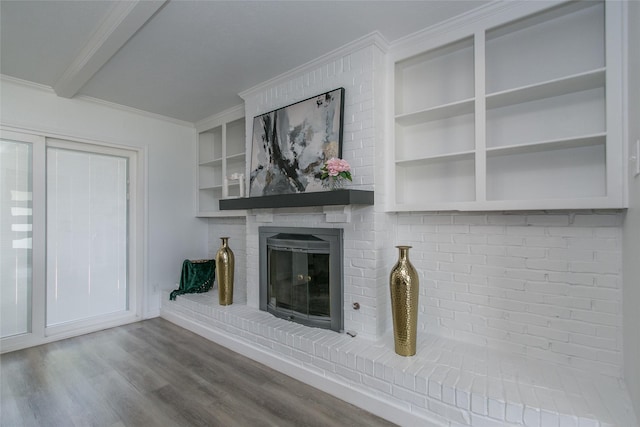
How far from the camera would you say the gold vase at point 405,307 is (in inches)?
77.1

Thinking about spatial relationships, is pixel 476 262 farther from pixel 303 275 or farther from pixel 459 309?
pixel 303 275

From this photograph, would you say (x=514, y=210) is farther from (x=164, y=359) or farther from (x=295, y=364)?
(x=164, y=359)

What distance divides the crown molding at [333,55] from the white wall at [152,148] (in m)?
1.63

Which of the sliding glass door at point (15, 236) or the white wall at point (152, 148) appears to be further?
the white wall at point (152, 148)

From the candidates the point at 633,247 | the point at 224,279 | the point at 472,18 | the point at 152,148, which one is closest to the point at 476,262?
the point at 633,247

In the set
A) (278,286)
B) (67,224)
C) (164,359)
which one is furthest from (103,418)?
(67,224)

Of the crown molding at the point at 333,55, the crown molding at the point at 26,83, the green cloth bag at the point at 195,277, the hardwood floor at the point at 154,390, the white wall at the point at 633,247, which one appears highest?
the crown molding at the point at 333,55

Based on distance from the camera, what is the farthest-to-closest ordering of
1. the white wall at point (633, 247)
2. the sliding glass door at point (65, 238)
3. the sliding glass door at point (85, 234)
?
the sliding glass door at point (85, 234)
the sliding glass door at point (65, 238)
the white wall at point (633, 247)

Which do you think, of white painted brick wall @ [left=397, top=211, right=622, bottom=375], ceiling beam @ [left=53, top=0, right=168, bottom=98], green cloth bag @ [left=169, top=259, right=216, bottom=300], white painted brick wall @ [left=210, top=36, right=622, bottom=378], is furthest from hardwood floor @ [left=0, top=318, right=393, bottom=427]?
ceiling beam @ [left=53, top=0, right=168, bottom=98]

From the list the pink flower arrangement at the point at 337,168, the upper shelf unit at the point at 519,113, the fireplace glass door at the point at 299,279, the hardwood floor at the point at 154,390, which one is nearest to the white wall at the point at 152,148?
the hardwood floor at the point at 154,390

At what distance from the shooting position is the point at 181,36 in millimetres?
2178

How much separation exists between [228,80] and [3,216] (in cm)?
241

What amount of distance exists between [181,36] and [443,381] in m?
2.80

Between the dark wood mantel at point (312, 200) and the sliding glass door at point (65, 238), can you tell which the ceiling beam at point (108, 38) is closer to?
the sliding glass door at point (65, 238)
